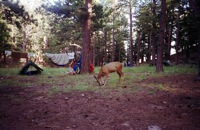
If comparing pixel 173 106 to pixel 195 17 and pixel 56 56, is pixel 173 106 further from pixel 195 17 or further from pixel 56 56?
pixel 56 56

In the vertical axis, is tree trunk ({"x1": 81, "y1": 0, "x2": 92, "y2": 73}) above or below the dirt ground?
above

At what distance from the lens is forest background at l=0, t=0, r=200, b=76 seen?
35.7ft

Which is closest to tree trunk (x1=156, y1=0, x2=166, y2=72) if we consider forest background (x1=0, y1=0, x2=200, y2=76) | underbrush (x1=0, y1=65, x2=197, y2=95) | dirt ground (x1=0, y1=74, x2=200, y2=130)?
forest background (x1=0, y1=0, x2=200, y2=76)

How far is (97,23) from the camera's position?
23500mm

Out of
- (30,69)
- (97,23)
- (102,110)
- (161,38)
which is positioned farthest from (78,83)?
(97,23)

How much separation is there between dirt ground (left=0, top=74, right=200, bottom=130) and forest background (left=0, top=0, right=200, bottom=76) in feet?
14.2

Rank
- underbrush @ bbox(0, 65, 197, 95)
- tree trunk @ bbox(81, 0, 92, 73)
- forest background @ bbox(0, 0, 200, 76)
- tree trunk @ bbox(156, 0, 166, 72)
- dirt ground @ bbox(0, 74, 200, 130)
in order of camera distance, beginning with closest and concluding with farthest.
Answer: dirt ground @ bbox(0, 74, 200, 130)
underbrush @ bbox(0, 65, 197, 95)
forest background @ bbox(0, 0, 200, 76)
tree trunk @ bbox(81, 0, 92, 73)
tree trunk @ bbox(156, 0, 166, 72)

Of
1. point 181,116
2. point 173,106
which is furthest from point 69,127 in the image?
point 173,106

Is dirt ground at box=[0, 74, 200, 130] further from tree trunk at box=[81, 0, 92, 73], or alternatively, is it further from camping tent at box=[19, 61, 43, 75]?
camping tent at box=[19, 61, 43, 75]

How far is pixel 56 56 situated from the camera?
28453 millimetres

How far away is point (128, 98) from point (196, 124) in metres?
2.26

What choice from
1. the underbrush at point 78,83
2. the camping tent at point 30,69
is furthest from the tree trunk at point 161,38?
the camping tent at point 30,69

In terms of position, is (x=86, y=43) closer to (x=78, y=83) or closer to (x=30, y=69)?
(x=30, y=69)

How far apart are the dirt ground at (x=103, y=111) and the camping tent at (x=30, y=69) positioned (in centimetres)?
737
